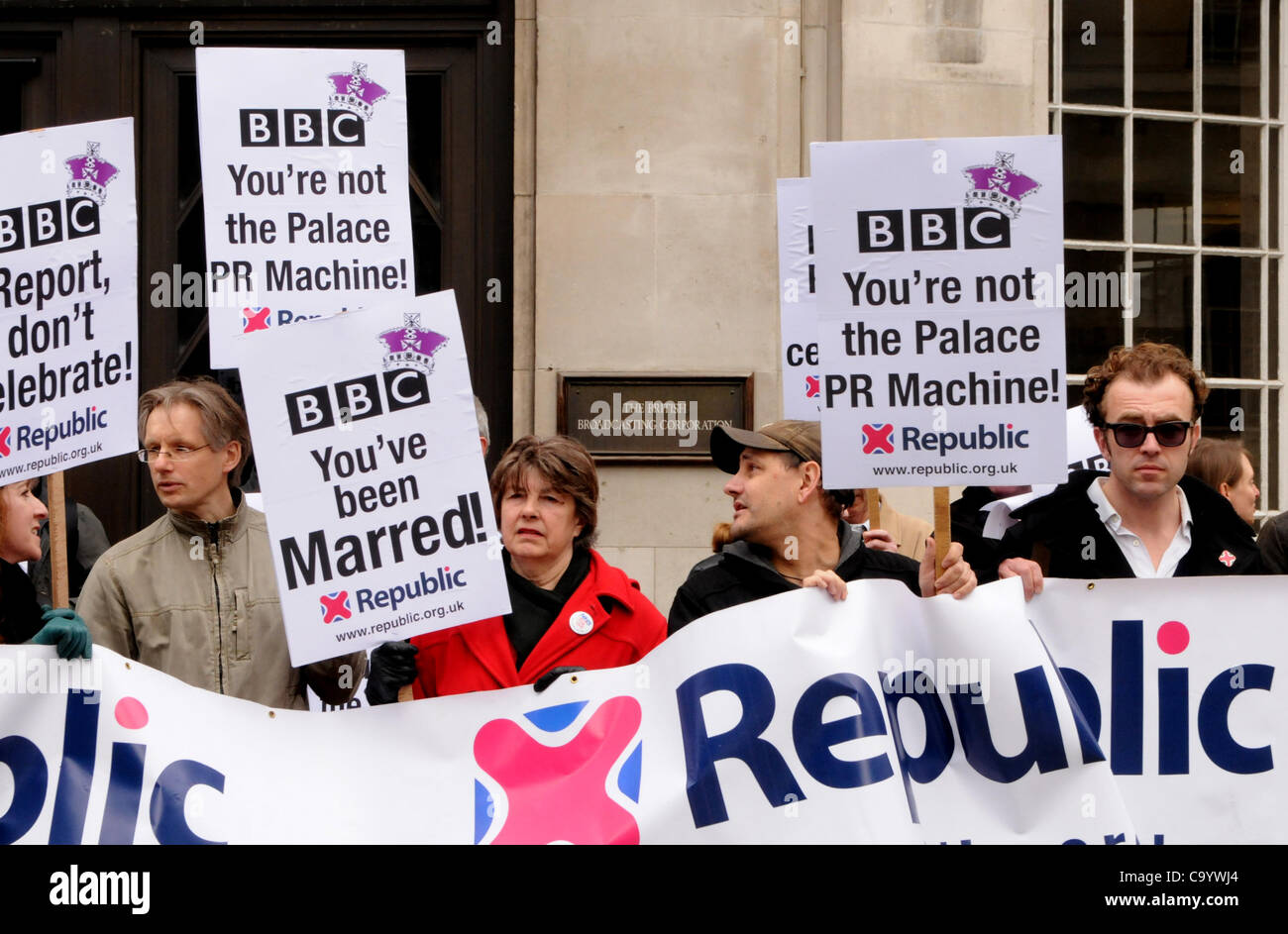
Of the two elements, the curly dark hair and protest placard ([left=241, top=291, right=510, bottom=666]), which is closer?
protest placard ([left=241, top=291, right=510, bottom=666])

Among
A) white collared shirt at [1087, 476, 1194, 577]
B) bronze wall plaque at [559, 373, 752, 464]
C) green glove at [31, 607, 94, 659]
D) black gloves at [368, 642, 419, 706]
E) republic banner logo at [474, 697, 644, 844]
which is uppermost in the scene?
bronze wall plaque at [559, 373, 752, 464]

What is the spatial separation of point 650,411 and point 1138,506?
152 inches

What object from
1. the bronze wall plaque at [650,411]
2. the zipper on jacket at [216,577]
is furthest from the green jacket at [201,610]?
the bronze wall plaque at [650,411]

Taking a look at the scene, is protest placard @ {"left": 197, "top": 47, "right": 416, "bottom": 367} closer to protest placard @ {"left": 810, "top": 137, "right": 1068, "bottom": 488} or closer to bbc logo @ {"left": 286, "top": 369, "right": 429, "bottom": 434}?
bbc logo @ {"left": 286, "top": 369, "right": 429, "bottom": 434}

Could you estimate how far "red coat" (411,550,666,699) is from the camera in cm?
383

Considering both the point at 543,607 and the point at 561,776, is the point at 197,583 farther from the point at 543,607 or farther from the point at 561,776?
the point at 561,776

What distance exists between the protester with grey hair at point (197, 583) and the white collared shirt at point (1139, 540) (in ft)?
6.99

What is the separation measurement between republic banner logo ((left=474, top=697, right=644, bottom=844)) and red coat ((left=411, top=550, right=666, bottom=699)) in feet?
0.56

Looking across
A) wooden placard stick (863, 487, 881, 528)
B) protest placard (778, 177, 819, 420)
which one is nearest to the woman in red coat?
wooden placard stick (863, 487, 881, 528)

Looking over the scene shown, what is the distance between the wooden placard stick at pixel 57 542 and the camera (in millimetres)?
3670

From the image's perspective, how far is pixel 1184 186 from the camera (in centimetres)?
827

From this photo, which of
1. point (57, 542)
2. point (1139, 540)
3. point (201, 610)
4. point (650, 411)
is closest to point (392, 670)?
point (201, 610)

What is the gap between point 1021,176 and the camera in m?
3.65
